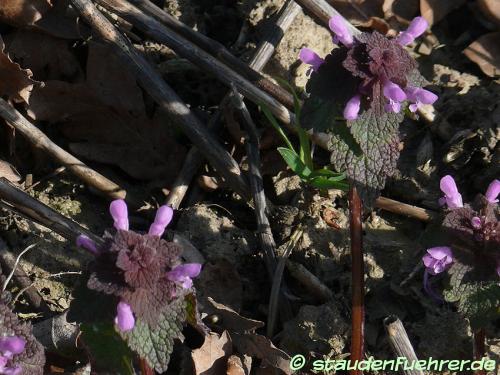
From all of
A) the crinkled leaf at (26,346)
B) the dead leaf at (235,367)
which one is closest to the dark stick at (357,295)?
the dead leaf at (235,367)

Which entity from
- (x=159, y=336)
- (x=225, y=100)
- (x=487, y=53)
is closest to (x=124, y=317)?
(x=159, y=336)

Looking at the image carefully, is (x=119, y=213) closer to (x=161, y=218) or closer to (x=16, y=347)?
(x=161, y=218)

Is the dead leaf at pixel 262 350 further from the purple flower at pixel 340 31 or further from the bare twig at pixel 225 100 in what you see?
the purple flower at pixel 340 31

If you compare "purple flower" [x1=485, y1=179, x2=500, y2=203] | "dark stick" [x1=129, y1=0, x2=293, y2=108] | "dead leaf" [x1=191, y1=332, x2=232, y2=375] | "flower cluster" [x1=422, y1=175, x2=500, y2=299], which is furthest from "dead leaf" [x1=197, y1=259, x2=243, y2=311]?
"purple flower" [x1=485, y1=179, x2=500, y2=203]

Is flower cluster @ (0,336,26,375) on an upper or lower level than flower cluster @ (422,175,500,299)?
lower

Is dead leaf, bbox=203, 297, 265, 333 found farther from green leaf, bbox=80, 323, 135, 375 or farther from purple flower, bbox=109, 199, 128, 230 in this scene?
purple flower, bbox=109, 199, 128, 230
